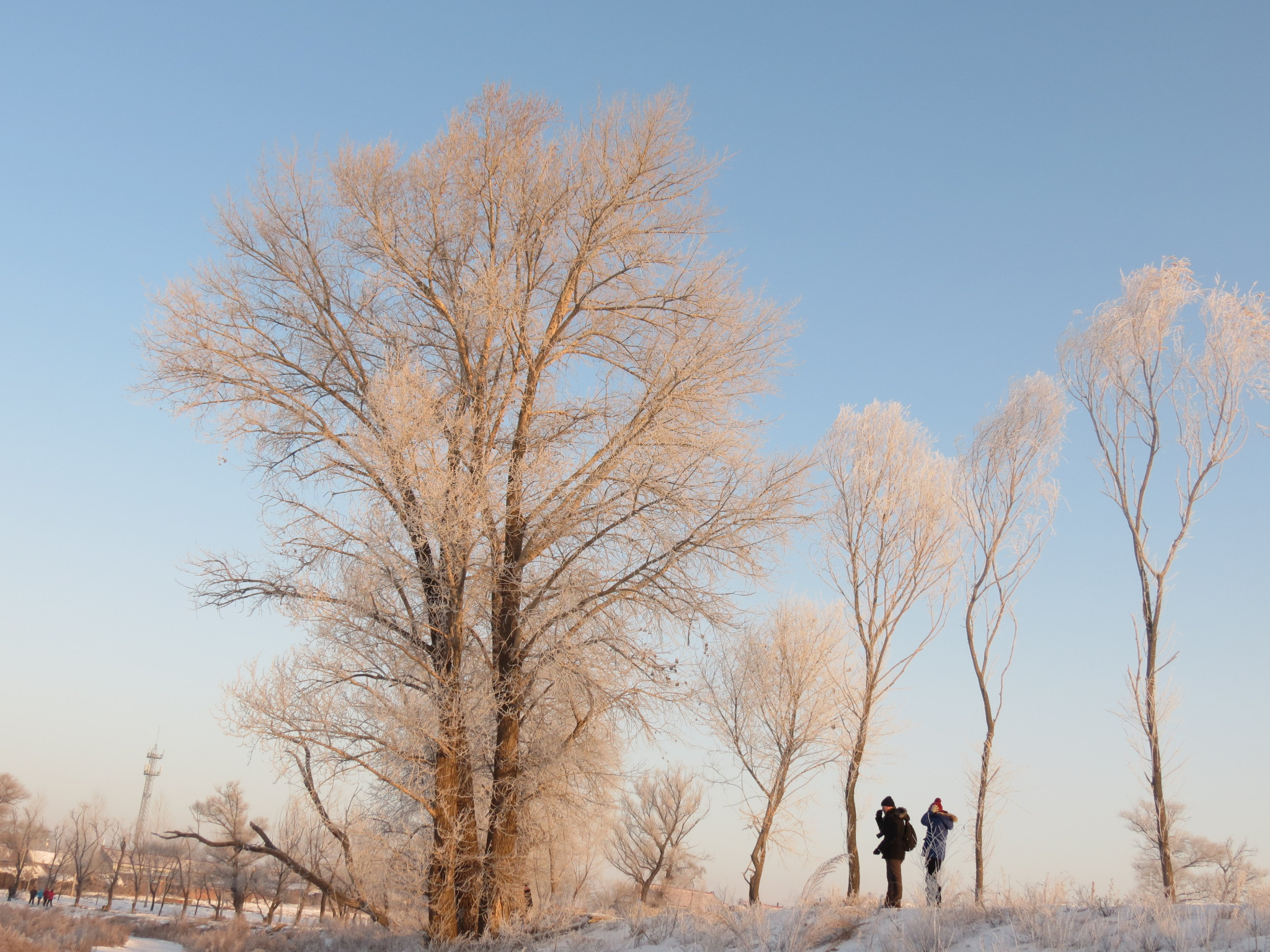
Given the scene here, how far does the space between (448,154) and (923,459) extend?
40.3 feet

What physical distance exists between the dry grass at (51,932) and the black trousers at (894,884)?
12090 mm

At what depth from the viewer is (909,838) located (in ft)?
34.9

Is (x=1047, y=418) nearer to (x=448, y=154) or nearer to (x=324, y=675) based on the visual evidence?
(x=448, y=154)

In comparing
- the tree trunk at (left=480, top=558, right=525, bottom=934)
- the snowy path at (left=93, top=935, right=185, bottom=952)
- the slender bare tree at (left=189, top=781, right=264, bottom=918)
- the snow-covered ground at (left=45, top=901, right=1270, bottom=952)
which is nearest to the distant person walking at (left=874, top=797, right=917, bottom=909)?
the snow-covered ground at (left=45, top=901, right=1270, bottom=952)

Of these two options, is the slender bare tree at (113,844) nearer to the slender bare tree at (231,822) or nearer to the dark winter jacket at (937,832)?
the slender bare tree at (231,822)

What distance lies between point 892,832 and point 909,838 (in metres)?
0.23

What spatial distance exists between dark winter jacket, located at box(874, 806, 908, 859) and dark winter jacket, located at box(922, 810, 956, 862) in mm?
286

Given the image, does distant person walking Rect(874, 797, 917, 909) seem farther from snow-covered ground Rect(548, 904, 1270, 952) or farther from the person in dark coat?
snow-covered ground Rect(548, 904, 1270, 952)

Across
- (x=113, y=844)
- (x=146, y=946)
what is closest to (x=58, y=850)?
(x=113, y=844)

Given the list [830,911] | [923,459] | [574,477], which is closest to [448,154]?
[574,477]

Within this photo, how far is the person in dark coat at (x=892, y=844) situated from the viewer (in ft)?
32.8

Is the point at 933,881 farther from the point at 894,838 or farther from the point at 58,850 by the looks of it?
the point at 58,850

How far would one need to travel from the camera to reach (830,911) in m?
8.20

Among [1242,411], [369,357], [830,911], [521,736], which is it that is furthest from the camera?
[1242,411]
